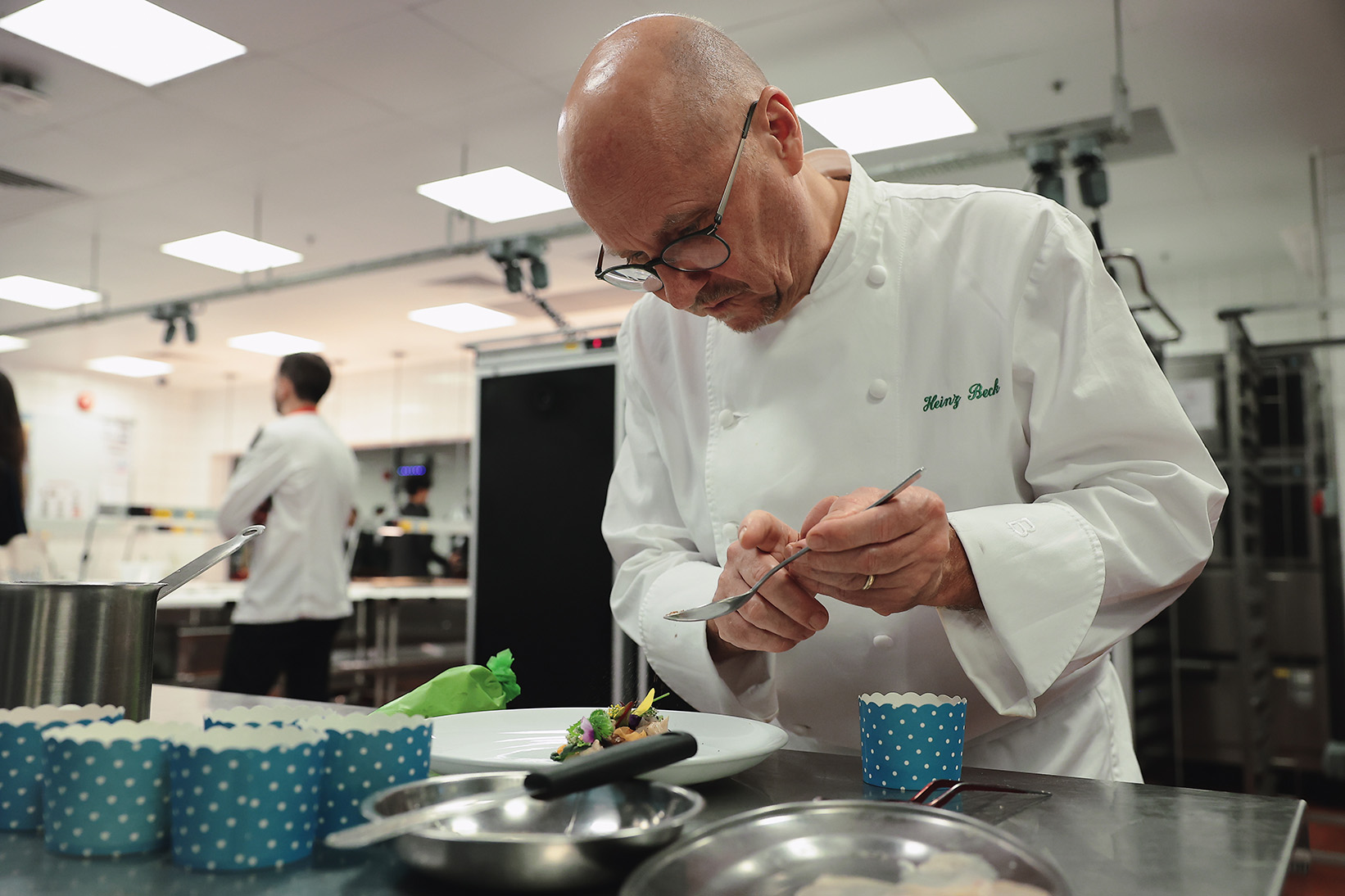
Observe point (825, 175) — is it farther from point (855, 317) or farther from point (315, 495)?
point (315, 495)

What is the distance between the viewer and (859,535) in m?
0.85

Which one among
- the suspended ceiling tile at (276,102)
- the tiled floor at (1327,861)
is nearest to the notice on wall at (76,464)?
the suspended ceiling tile at (276,102)

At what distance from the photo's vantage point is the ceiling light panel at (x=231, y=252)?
6406 millimetres

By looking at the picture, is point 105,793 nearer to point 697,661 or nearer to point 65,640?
point 65,640

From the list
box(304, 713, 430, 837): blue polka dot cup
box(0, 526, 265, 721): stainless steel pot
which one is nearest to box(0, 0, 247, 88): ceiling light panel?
box(0, 526, 265, 721): stainless steel pot

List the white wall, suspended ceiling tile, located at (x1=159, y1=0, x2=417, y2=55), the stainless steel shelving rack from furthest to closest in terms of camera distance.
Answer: the white wall, the stainless steel shelving rack, suspended ceiling tile, located at (x1=159, y1=0, x2=417, y2=55)

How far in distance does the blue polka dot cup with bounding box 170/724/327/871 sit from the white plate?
15 cm

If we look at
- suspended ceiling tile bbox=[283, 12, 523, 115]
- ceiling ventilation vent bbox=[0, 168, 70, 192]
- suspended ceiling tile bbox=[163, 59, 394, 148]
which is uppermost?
suspended ceiling tile bbox=[283, 12, 523, 115]

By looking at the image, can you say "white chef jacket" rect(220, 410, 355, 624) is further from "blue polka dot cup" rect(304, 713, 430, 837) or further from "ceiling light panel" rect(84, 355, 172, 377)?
"ceiling light panel" rect(84, 355, 172, 377)

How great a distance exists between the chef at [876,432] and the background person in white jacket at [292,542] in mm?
2882

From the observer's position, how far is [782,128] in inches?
44.9

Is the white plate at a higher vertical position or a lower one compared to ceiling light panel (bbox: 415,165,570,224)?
lower

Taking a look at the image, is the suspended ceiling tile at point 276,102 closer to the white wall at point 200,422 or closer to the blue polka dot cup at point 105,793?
the blue polka dot cup at point 105,793

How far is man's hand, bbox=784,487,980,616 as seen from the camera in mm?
853
